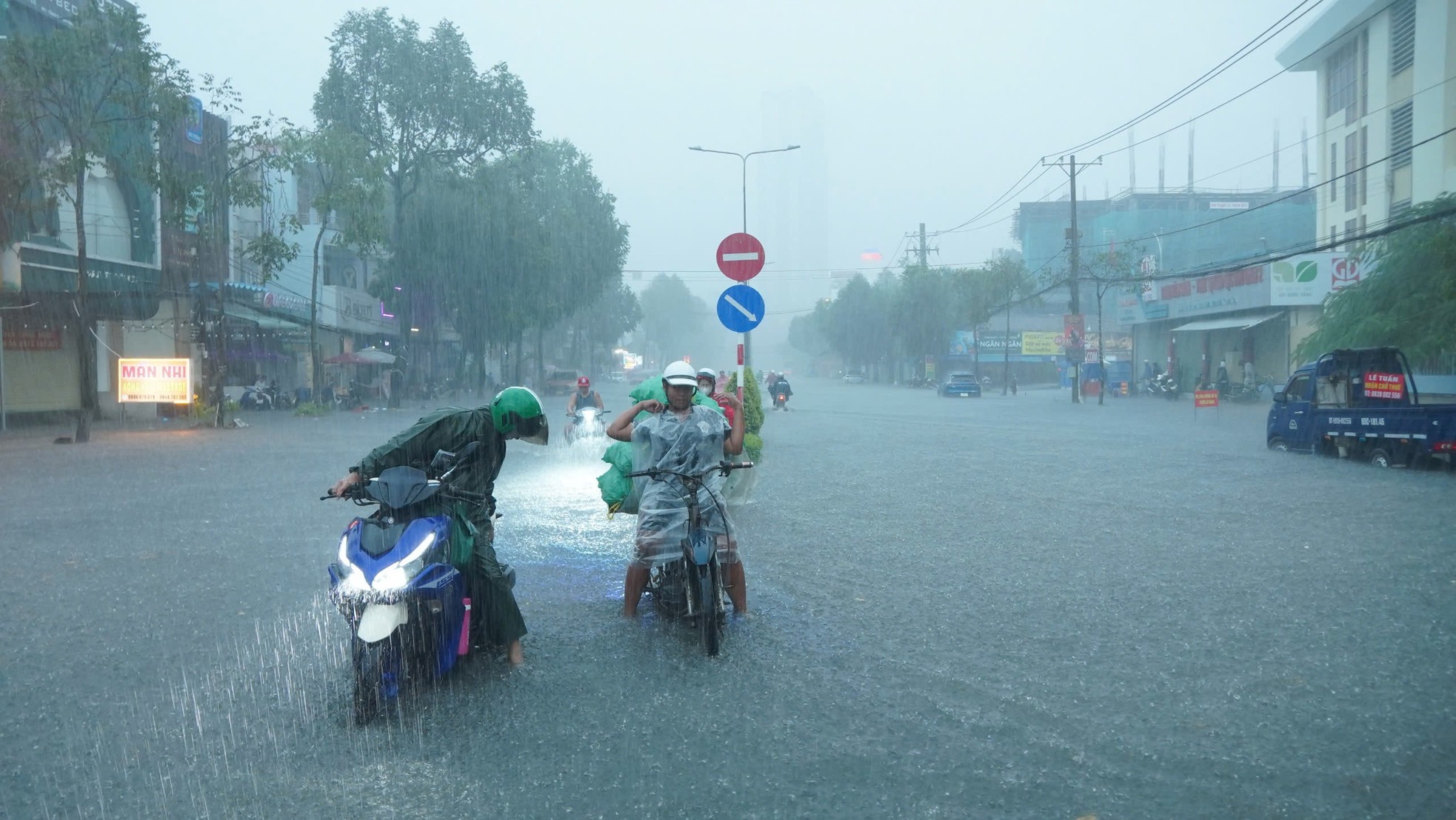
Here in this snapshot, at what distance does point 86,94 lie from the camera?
67.7 feet

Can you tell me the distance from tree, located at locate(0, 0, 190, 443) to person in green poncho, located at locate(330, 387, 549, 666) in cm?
1879

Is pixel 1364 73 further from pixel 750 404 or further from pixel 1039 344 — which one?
pixel 1039 344

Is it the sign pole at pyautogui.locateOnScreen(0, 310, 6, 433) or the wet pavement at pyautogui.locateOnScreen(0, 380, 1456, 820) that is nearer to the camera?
the wet pavement at pyautogui.locateOnScreen(0, 380, 1456, 820)

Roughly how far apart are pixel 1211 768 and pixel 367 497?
346cm

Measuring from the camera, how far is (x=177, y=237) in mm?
30703

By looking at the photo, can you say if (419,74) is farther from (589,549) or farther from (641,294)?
(641,294)

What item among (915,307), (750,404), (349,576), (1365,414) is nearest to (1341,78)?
(1365,414)

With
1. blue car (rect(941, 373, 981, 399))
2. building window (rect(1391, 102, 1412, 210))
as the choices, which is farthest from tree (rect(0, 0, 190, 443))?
blue car (rect(941, 373, 981, 399))

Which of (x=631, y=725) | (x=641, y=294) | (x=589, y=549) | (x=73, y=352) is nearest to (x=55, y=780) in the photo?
(x=631, y=725)

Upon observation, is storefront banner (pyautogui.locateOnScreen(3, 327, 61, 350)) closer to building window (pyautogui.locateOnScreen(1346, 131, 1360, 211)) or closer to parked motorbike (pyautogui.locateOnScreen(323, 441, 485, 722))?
parked motorbike (pyautogui.locateOnScreen(323, 441, 485, 722))

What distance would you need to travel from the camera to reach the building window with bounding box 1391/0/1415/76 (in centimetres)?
3162

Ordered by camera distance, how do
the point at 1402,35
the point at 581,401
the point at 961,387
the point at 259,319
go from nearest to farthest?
the point at 581,401 → the point at 1402,35 → the point at 259,319 → the point at 961,387

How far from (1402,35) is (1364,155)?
5.12 meters

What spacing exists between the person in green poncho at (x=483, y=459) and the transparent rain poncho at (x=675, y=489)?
0.82m
